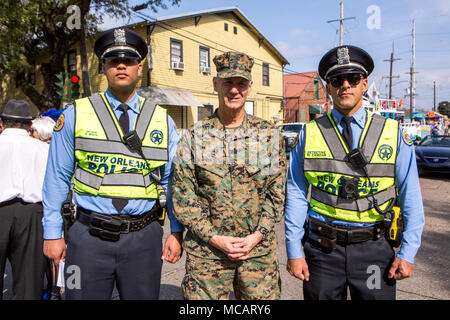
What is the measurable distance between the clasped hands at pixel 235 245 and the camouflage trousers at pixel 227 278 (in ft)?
0.36

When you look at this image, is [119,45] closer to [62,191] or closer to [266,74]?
[62,191]

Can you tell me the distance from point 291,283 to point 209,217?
2.07 meters

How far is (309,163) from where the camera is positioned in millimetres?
2277

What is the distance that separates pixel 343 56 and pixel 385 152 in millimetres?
701

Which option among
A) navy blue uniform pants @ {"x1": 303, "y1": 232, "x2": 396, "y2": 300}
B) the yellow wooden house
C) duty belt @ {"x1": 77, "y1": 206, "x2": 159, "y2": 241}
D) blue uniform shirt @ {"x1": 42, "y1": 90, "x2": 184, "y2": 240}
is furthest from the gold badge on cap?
the yellow wooden house

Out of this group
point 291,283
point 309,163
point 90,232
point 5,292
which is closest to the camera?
point 90,232

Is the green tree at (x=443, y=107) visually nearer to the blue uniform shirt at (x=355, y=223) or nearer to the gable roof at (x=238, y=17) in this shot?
the gable roof at (x=238, y=17)

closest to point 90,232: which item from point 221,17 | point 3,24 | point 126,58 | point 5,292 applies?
point 126,58

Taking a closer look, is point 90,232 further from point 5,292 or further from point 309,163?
point 5,292

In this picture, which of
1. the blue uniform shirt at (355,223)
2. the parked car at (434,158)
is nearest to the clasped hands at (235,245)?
the blue uniform shirt at (355,223)

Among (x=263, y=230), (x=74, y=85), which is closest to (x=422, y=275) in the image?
(x=263, y=230)

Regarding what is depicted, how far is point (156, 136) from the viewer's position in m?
2.32

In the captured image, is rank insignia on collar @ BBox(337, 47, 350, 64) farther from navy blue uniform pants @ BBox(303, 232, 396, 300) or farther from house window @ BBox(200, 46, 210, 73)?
house window @ BBox(200, 46, 210, 73)

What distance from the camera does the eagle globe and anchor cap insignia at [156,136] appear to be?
2.30 m
